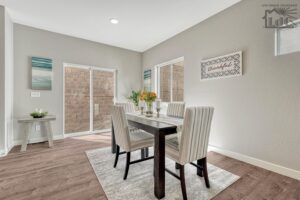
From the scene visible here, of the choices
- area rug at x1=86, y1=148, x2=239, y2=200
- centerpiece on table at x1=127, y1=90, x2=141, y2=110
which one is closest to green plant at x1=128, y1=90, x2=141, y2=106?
centerpiece on table at x1=127, y1=90, x2=141, y2=110

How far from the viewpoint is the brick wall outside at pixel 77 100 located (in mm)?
4082

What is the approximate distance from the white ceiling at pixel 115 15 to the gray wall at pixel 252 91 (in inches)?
14.2

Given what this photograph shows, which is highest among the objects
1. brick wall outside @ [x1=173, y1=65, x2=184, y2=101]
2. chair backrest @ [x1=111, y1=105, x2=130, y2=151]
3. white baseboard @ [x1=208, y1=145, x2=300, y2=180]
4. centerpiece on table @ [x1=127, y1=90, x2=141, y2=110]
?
brick wall outside @ [x1=173, y1=65, x2=184, y2=101]

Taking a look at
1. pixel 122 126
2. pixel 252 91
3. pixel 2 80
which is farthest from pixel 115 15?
pixel 252 91

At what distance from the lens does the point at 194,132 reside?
5.09ft

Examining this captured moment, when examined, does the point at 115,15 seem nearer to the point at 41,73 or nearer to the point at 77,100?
the point at 41,73

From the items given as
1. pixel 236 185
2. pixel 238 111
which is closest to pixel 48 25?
pixel 238 111

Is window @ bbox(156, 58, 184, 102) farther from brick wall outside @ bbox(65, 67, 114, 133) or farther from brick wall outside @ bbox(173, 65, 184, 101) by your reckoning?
brick wall outside @ bbox(65, 67, 114, 133)

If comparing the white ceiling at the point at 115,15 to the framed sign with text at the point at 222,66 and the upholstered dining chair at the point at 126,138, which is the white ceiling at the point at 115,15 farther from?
the upholstered dining chair at the point at 126,138

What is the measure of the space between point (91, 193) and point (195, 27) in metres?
3.55

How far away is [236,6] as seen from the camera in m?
2.58

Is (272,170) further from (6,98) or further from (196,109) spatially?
(6,98)

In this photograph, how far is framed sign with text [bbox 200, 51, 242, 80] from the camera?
2561 millimetres

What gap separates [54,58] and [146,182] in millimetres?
3653
